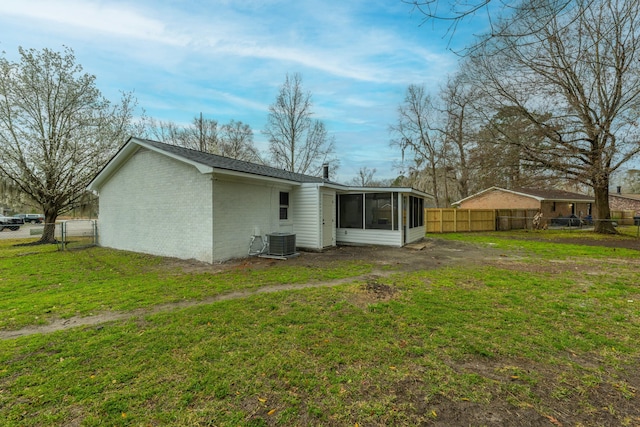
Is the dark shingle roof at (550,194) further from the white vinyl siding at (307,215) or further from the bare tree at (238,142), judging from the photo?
the bare tree at (238,142)

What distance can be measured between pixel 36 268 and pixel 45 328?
531 cm

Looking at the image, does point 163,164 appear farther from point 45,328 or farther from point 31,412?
point 31,412

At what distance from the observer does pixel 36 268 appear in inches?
288

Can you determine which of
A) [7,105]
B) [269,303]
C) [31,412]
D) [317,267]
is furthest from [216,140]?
[31,412]

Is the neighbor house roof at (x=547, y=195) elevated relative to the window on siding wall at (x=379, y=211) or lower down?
elevated

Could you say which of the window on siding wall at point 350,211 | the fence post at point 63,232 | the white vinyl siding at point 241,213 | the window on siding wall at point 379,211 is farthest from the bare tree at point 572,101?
the fence post at point 63,232

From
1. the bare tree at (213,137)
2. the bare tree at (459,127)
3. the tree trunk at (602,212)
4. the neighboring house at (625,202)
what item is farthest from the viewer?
the neighboring house at (625,202)

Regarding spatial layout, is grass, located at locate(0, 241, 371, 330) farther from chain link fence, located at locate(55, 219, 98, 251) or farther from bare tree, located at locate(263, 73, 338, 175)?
bare tree, located at locate(263, 73, 338, 175)

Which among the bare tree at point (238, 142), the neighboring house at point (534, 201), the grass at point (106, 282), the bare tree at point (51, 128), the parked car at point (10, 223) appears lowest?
the grass at point (106, 282)

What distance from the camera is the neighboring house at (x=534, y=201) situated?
23.6 m

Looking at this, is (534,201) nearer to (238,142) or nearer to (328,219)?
(328,219)

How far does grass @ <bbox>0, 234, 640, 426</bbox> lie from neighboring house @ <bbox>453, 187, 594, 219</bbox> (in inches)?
862

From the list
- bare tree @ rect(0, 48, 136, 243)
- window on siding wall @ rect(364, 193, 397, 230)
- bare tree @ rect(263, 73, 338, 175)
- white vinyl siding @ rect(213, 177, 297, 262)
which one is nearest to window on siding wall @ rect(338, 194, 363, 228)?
window on siding wall @ rect(364, 193, 397, 230)

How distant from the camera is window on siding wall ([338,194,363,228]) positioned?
454 inches
